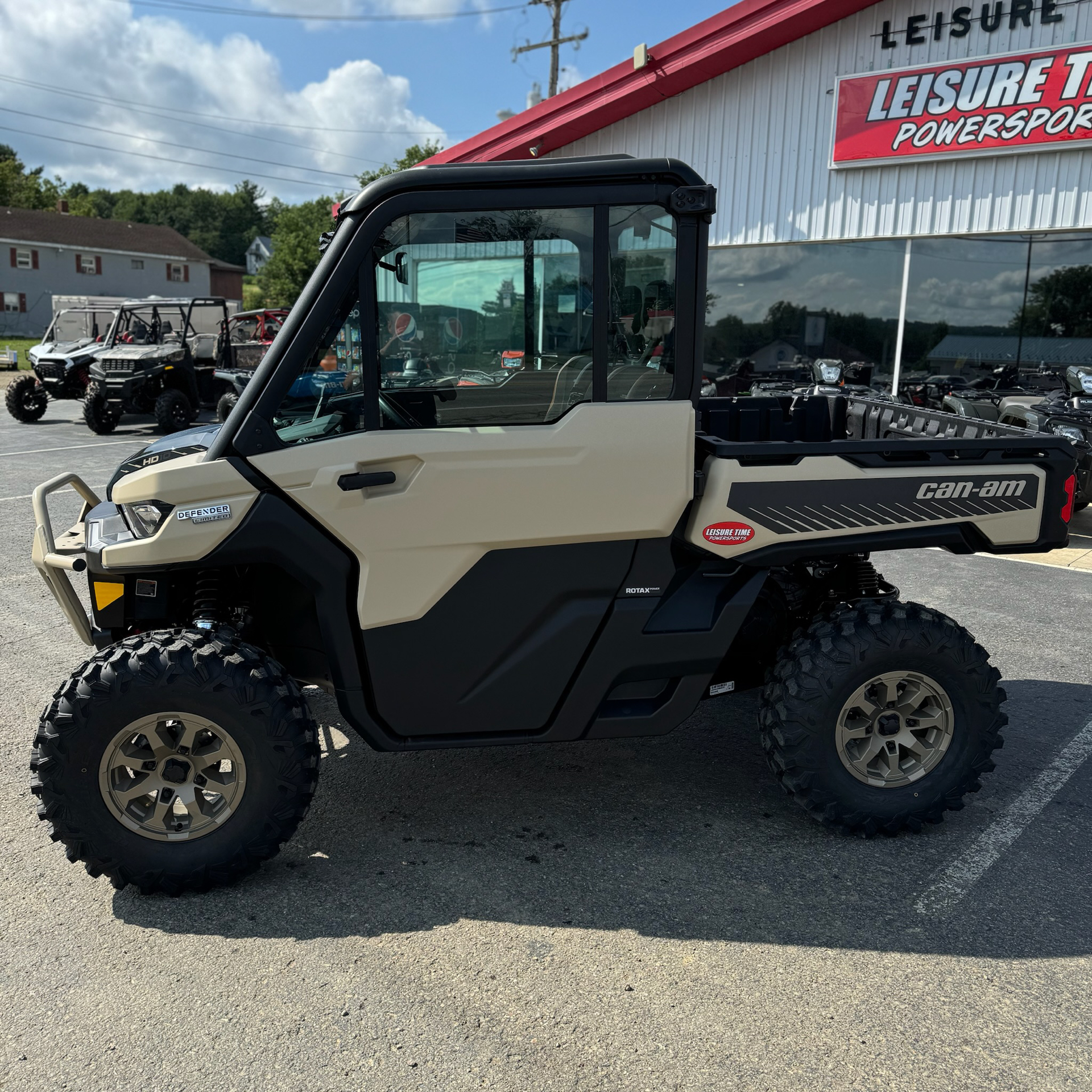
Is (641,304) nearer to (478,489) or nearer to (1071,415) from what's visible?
(478,489)

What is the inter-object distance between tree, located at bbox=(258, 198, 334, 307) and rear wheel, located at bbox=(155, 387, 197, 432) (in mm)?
44959

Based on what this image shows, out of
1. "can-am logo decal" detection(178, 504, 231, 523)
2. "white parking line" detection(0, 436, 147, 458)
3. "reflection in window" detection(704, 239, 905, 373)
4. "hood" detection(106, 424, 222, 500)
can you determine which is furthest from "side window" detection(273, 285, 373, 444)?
"white parking line" detection(0, 436, 147, 458)

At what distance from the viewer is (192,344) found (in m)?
17.6

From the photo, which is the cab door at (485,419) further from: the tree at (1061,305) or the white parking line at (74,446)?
the white parking line at (74,446)

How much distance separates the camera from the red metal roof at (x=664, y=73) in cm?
1169

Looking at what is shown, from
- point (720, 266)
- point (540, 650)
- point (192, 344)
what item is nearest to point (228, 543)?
point (540, 650)

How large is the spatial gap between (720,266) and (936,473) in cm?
1064

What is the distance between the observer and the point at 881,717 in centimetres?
366

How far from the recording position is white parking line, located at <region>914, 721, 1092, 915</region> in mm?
3301

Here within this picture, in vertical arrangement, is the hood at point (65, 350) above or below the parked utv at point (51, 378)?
above

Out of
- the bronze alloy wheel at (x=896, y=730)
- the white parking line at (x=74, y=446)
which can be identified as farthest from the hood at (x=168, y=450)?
the white parking line at (x=74, y=446)

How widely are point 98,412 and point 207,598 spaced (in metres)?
14.1

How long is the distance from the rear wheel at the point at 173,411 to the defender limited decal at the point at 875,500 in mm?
14542

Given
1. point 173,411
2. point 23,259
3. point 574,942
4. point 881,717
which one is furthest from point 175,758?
point 23,259
